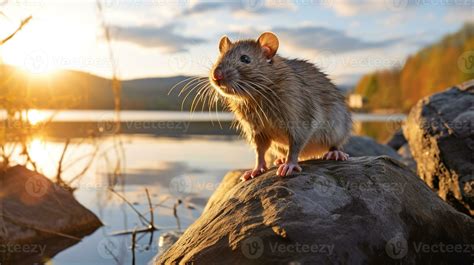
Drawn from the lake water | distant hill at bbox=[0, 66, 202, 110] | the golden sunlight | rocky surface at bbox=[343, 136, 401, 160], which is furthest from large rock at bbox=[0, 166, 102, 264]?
rocky surface at bbox=[343, 136, 401, 160]

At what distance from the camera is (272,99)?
582 centimetres

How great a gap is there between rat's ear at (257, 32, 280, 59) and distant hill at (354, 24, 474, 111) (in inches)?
3012

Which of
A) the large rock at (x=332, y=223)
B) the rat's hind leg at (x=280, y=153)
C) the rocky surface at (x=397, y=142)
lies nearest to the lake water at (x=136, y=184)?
the rat's hind leg at (x=280, y=153)

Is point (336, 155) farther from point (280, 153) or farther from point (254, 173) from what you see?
point (254, 173)

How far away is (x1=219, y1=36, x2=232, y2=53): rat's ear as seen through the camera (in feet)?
20.2

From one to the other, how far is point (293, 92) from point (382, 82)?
121880 millimetres

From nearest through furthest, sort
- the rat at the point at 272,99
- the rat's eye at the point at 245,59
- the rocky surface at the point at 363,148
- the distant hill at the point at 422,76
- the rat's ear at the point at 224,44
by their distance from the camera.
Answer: the rat at the point at 272,99 < the rat's eye at the point at 245,59 < the rat's ear at the point at 224,44 < the rocky surface at the point at 363,148 < the distant hill at the point at 422,76

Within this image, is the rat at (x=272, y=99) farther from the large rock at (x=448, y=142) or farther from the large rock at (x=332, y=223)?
the large rock at (x=448, y=142)

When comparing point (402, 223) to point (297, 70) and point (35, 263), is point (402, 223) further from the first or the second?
point (35, 263)

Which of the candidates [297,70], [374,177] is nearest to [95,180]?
[297,70]

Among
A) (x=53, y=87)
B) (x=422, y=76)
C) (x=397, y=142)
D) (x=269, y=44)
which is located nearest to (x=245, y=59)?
(x=269, y=44)

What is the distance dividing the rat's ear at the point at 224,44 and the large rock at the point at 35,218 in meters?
3.79

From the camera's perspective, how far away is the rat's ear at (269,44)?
591 centimetres

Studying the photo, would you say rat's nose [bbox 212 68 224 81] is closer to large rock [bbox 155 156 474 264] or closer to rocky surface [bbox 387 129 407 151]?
large rock [bbox 155 156 474 264]
